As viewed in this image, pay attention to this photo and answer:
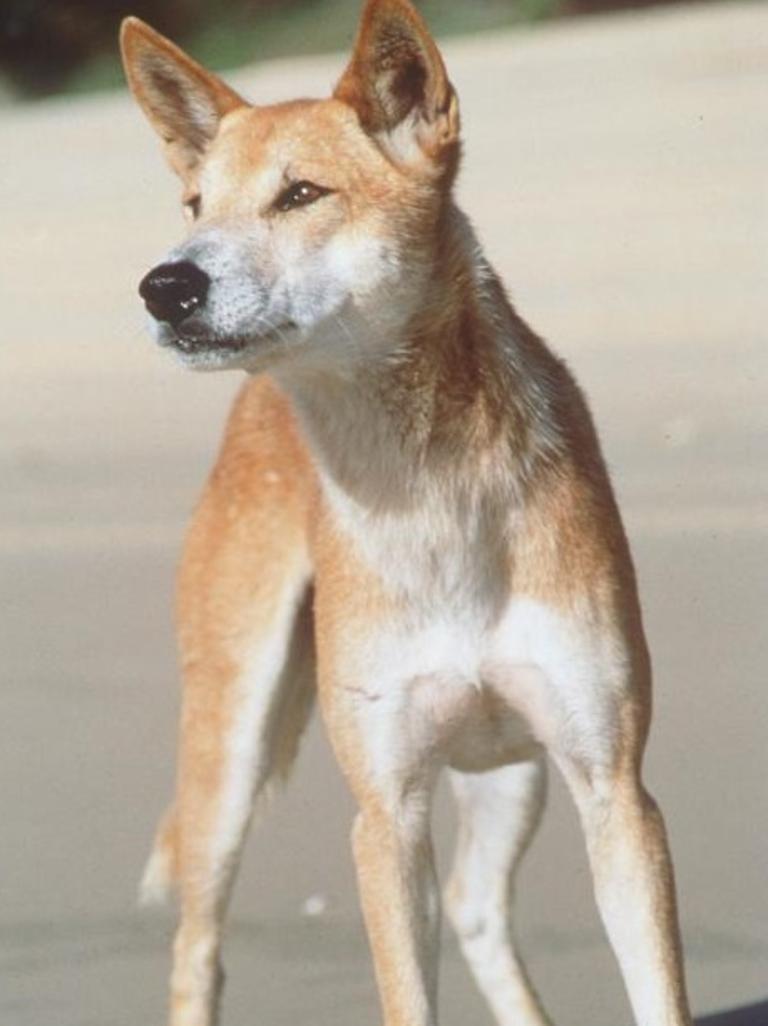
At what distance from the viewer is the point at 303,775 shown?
7148 millimetres

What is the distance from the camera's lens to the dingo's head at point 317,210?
458cm

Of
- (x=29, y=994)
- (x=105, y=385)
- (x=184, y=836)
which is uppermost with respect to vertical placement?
(x=184, y=836)

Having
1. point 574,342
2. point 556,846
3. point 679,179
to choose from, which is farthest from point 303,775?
point 679,179

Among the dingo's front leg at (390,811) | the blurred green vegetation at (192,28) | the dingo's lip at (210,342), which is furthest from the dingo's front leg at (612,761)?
the blurred green vegetation at (192,28)

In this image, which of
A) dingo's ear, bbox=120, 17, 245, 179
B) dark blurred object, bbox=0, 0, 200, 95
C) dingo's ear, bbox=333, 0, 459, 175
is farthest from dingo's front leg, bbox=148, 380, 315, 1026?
dark blurred object, bbox=0, 0, 200, 95

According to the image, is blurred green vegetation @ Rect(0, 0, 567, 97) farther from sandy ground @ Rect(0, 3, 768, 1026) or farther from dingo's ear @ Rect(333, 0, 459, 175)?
dingo's ear @ Rect(333, 0, 459, 175)

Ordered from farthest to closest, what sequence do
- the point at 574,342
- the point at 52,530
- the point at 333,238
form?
the point at 574,342 → the point at 52,530 → the point at 333,238

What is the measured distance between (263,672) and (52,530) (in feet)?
12.6

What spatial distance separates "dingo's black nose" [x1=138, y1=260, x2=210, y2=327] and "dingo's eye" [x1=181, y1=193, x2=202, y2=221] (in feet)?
1.16

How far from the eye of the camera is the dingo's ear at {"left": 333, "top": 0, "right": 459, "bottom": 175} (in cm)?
482

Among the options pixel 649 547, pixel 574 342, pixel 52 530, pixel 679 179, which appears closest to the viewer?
pixel 649 547

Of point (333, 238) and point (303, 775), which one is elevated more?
point (333, 238)

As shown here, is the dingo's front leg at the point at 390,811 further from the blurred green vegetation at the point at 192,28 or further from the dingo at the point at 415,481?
the blurred green vegetation at the point at 192,28

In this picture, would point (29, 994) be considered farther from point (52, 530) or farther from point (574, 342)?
point (574, 342)
